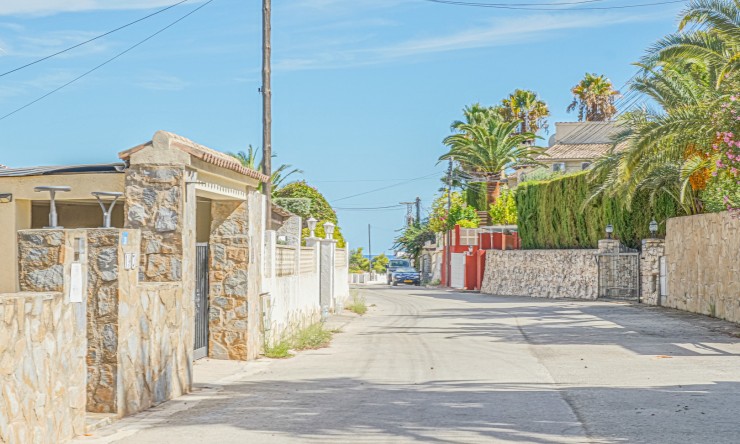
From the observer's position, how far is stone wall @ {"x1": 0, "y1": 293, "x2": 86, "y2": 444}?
8.09m

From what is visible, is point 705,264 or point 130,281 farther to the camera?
point 705,264

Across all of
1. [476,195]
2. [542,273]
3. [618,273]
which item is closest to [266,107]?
[618,273]

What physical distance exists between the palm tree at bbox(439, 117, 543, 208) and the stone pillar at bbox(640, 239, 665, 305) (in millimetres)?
28208

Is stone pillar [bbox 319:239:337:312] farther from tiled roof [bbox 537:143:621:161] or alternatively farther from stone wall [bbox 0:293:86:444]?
tiled roof [bbox 537:143:621:161]

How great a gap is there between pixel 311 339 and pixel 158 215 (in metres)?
7.44

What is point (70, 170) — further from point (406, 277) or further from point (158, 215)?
point (406, 277)

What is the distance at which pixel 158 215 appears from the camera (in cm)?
1380

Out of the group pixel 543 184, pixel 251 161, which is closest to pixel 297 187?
pixel 251 161

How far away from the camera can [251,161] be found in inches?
2253

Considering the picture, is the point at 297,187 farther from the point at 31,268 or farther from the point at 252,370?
the point at 31,268

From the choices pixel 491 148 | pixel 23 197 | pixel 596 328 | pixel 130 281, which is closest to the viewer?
pixel 130 281

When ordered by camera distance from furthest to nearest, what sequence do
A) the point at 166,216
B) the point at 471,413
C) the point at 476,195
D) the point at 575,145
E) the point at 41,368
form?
the point at 476,195, the point at 575,145, the point at 166,216, the point at 471,413, the point at 41,368

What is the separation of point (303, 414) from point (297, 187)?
62705mm

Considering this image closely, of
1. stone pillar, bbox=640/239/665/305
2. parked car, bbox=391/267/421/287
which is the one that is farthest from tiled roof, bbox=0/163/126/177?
parked car, bbox=391/267/421/287
